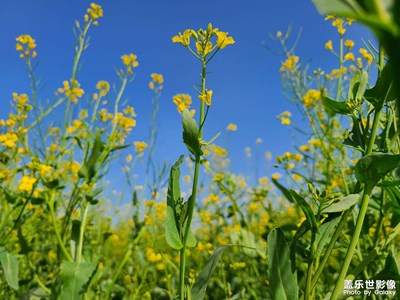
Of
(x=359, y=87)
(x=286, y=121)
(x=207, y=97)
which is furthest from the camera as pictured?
(x=286, y=121)

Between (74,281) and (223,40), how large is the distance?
0.85 metres

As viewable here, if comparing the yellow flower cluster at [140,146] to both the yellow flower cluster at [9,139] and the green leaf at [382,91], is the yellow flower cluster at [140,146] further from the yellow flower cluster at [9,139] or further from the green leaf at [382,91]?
the green leaf at [382,91]

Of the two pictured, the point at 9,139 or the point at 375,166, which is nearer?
the point at 375,166

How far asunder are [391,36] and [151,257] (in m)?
2.01

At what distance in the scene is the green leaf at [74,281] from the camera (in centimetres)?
118

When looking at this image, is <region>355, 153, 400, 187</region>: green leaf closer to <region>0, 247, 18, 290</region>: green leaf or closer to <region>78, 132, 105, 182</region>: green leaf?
<region>78, 132, 105, 182</region>: green leaf

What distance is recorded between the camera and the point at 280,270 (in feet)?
2.55

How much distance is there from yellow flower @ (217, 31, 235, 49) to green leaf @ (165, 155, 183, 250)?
10.5 inches

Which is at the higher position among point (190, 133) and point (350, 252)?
point (190, 133)

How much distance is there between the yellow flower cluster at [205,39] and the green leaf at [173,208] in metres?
0.25

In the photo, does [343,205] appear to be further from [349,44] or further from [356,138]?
[349,44]

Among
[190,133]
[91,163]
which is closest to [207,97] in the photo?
[190,133]

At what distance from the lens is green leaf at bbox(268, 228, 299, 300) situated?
76 centimetres

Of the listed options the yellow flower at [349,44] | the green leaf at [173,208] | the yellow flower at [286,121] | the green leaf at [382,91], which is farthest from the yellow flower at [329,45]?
the green leaf at [173,208]
